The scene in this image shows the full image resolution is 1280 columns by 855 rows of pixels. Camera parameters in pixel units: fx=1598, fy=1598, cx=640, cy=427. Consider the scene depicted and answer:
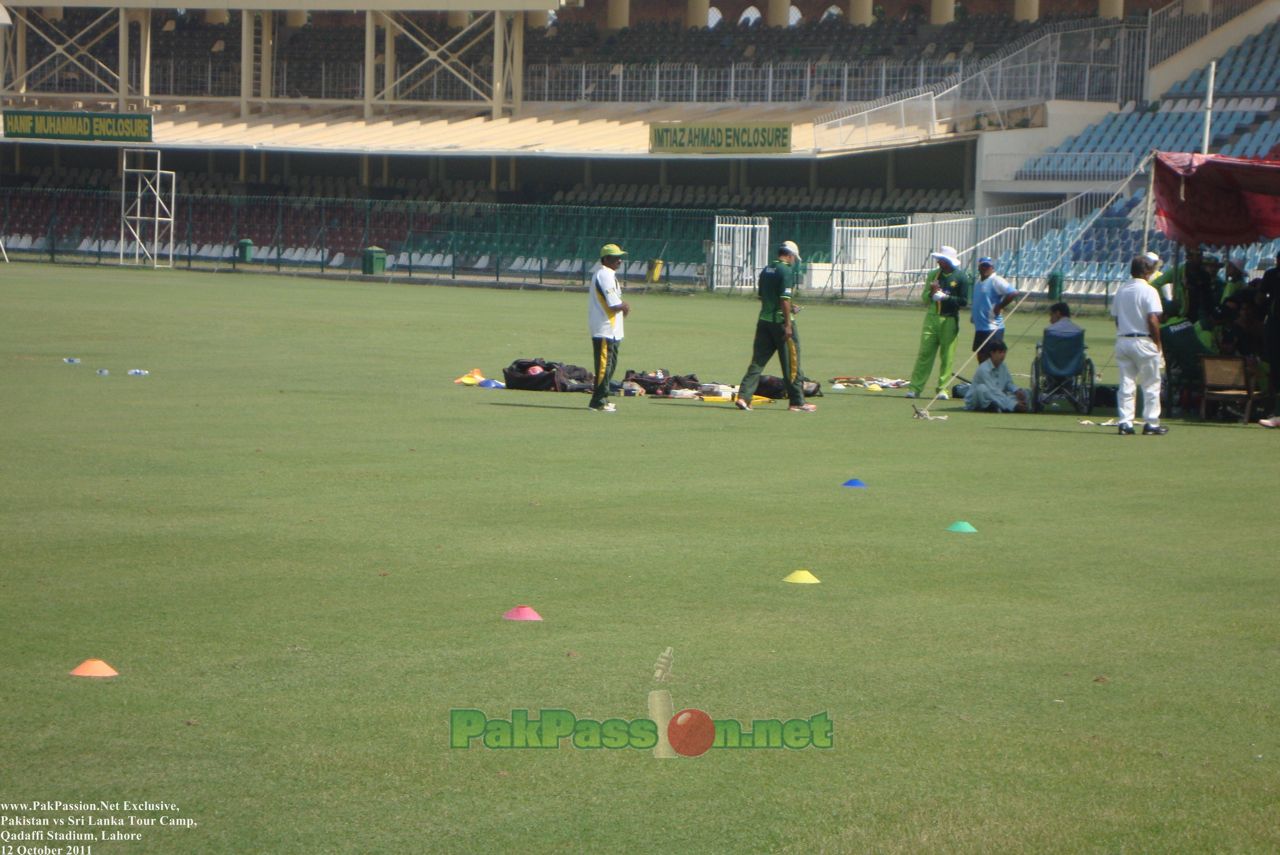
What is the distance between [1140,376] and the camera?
51.4 ft

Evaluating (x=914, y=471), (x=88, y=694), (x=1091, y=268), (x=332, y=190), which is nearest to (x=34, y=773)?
(x=88, y=694)

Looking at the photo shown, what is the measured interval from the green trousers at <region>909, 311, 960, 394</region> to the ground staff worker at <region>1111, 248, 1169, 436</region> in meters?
2.88

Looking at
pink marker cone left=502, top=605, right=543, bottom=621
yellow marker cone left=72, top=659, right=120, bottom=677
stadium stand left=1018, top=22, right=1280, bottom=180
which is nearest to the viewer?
yellow marker cone left=72, top=659, right=120, bottom=677

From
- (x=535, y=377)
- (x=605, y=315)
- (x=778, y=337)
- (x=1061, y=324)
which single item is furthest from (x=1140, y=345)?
(x=535, y=377)

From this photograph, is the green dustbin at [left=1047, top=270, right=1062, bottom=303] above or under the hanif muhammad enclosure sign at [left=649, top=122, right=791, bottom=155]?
under

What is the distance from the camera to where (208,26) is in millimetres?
63438

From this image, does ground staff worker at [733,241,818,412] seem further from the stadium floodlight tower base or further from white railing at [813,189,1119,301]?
the stadium floodlight tower base

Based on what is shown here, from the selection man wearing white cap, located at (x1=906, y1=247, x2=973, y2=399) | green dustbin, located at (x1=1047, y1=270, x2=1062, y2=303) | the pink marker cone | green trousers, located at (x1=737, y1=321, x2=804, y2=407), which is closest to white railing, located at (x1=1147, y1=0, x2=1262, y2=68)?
green dustbin, located at (x1=1047, y1=270, x2=1062, y2=303)

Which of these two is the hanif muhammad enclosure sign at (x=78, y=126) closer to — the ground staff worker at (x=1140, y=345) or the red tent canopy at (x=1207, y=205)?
the red tent canopy at (x=1207, y=205)

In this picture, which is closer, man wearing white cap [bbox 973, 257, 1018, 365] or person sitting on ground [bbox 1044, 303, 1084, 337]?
person sitting on ground [bbox 1044, 303, 1084, 337]

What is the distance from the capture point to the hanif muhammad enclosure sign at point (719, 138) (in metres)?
46.3

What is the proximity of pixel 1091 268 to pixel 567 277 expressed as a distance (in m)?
15.8

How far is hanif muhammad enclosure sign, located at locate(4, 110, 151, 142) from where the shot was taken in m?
53.2

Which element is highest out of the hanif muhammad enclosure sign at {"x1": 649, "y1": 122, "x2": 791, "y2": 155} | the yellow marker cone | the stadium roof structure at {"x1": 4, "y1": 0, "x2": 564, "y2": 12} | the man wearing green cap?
the stadium roof structure at {"x1": 4, "y1": 0, "x2": 564, "y2": 12}
